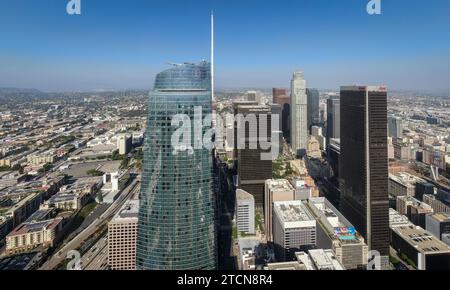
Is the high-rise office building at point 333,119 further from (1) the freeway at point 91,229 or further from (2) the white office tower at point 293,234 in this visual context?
(1) the freeway at point 91,229

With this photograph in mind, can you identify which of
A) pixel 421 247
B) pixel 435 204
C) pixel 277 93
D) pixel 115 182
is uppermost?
pixel 277 93

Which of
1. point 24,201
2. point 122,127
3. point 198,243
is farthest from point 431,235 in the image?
point 122,127

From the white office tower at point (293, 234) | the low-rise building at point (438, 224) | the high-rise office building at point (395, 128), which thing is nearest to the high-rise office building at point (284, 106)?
the high-rise office building at point (395, 128)

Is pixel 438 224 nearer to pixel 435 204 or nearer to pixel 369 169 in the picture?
pixel 435 204

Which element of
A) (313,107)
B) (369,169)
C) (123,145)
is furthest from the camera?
(313,107)

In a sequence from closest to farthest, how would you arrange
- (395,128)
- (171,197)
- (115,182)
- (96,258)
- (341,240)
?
(171,197), (96,258), (341,240), (115,182), (395,128)

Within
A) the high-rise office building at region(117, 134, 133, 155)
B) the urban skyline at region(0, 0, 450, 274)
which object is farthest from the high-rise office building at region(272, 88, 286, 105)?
the high-rise office building at region(117, 134, 133, 155)

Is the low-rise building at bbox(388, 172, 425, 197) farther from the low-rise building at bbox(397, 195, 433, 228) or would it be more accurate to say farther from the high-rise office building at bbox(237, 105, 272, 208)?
the high-rise office building at bbox(237, 105, 272, 208)

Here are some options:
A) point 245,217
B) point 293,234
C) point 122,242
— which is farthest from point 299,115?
point 122,242
